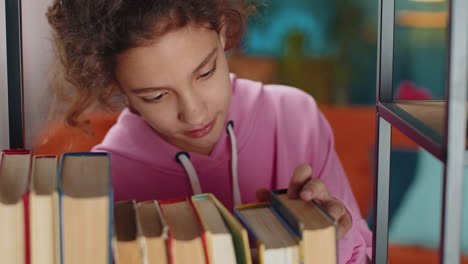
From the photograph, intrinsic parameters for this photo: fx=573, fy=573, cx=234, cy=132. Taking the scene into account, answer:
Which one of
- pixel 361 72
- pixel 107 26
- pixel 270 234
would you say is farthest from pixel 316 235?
pixel 361 72

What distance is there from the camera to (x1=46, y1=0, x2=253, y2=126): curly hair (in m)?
0.99

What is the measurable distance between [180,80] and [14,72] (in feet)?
0.85

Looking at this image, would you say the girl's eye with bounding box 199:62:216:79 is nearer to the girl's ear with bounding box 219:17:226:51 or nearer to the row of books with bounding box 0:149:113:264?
the girl's ear with bounding box 219:17:226:51

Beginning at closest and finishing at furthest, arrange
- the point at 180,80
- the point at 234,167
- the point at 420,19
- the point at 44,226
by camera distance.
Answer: the point at 44,226, the point at 180,80, the point at 234,167, the point at 420,19

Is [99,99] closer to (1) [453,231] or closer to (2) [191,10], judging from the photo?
(2) [191,10]

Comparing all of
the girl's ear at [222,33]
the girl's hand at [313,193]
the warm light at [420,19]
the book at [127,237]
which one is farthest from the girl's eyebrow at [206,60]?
the warm light at [420,19]

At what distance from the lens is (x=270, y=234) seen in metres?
0.64

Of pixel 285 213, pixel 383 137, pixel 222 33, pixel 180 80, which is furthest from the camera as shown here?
pixel 222 33

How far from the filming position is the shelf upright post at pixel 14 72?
85 cm

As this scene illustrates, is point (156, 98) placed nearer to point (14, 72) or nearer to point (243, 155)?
point (14, 72)

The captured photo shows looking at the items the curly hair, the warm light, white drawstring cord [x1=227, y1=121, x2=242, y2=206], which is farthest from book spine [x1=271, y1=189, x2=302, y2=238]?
the warm light

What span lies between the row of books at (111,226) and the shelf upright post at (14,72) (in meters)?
0.18

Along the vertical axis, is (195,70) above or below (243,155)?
above

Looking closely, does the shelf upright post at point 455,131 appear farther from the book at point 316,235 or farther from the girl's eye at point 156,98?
the girl's eye at point 156,98
